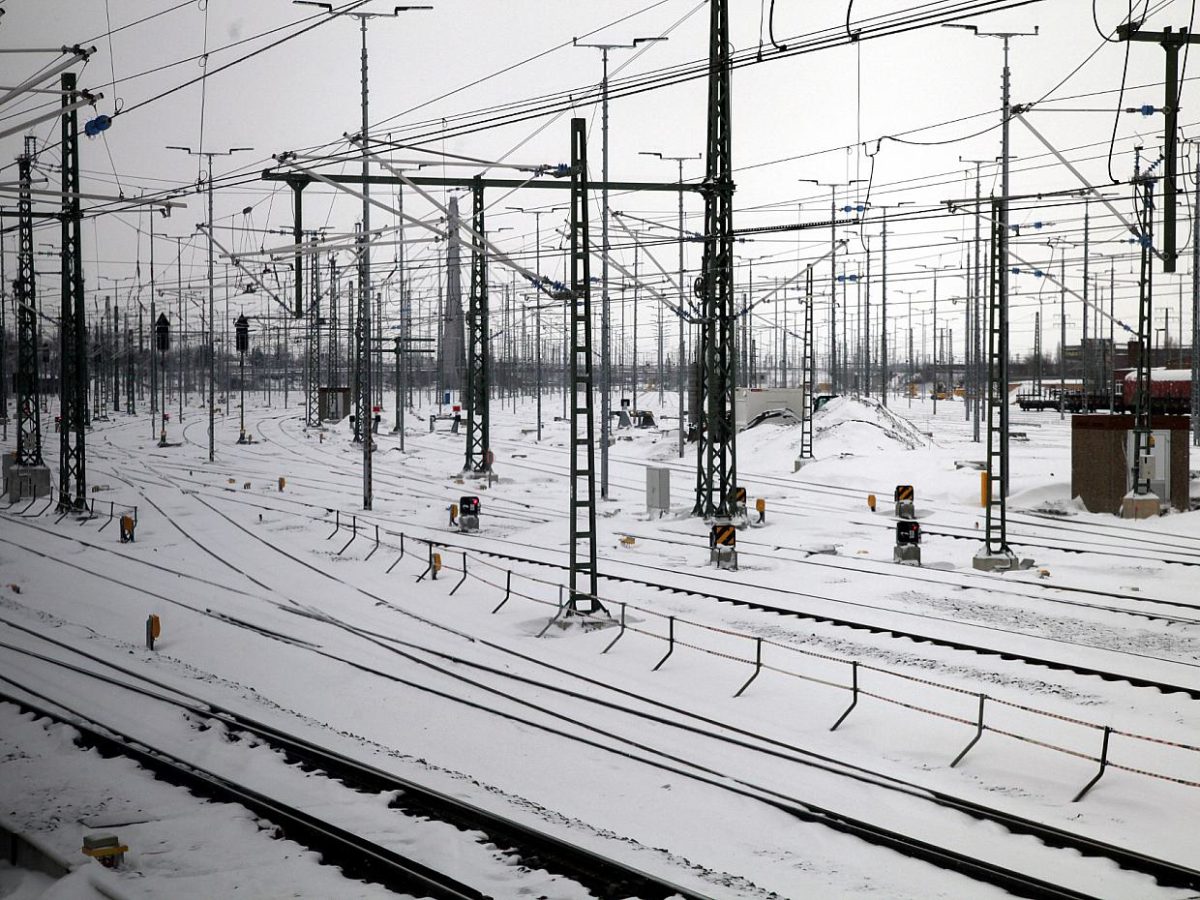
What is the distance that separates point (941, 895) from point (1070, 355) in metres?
116

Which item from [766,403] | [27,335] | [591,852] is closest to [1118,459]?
[591,852]

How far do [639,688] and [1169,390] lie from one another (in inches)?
2070

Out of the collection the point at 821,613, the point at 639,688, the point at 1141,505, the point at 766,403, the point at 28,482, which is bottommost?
the point at 639,688

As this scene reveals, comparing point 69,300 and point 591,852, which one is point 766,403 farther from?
point 591,852

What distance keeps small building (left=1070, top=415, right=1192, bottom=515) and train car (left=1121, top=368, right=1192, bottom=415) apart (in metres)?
16.9

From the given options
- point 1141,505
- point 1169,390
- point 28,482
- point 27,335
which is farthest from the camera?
point 1169,390

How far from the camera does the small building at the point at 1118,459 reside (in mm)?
27453

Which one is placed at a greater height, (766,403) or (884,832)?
(766,403)

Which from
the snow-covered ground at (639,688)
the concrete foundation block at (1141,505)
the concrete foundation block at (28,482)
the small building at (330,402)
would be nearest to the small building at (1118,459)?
the concrete foundation block at (1141,505)

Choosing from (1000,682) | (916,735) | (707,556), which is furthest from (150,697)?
(707,556)

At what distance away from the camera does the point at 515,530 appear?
2806 cm

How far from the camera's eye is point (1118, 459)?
1112 inches

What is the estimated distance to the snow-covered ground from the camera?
368 inches

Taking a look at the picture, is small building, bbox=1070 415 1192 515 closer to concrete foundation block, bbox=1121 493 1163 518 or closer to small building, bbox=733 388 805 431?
concrete foundation block, bbox=1121 493 1163 518
